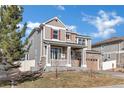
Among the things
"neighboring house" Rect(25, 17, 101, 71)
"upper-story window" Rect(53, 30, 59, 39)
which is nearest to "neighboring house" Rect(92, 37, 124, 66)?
"neighboring house" Rect(25, 17, 101, 71)

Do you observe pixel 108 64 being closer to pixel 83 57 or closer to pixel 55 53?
pixel 83 57

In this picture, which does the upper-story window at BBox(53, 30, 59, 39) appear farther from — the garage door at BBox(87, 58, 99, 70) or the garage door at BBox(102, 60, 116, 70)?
the garage door at BBox(102, 60, 116, 70)

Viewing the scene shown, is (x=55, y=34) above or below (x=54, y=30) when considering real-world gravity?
below

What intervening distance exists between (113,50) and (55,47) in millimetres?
17324

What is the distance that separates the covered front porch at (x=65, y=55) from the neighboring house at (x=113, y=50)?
1031 cm

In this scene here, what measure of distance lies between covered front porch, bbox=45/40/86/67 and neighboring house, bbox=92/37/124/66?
10.3 m

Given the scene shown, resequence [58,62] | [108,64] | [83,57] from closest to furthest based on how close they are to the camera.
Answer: [58,62] < [83,57] < [108,64]

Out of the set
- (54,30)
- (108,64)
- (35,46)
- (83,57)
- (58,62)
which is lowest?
(108,64)

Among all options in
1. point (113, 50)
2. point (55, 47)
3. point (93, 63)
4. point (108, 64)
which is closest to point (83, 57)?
point (93, 63)

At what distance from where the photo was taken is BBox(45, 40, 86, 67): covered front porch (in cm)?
3712

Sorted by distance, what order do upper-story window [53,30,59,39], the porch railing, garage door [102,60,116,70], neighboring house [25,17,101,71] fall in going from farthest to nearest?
garage door [102,60,116,70], upper-story window [53,30,59,39], the porch railing, neighboring house [25,17,101,71]

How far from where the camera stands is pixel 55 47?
3869cm

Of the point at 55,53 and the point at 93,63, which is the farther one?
the point at 93,63

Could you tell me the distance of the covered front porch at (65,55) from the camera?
3712 centimetres
